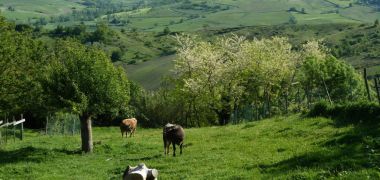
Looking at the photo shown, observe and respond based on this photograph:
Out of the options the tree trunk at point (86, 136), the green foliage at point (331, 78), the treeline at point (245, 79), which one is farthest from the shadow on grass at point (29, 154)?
the green foliage at point (331, 78)

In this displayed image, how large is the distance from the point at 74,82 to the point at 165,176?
1214 cm

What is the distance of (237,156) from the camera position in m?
25.5

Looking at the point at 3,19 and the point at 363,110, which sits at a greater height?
the point at 3,19

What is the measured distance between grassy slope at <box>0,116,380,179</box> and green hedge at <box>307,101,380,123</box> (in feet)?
3.31

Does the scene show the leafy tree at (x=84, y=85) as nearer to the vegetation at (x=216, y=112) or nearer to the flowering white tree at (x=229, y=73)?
the vegetation at (x=216, y=112)

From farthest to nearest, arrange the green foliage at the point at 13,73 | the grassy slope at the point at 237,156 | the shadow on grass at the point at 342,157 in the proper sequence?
the green foliage at the point at 13,73
the grassy slope at the point at 237,156
the shadow on grass at the point at 342,157

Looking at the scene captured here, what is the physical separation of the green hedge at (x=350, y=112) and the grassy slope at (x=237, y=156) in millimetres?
1009

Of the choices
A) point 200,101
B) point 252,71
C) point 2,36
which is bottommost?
point 200,101

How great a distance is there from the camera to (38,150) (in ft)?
108

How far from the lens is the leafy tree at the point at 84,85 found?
31.9 m

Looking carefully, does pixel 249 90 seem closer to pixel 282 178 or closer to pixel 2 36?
pixel 2 36

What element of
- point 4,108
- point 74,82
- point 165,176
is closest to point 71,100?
point 74,82

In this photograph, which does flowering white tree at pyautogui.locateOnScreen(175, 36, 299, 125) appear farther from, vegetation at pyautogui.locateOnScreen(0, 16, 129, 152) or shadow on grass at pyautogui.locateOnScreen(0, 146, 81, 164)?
shadow on grass at pyautogui.locateOnScreen(0, 146, 81, 164)

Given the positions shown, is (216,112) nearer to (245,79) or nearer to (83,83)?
(245,79)
